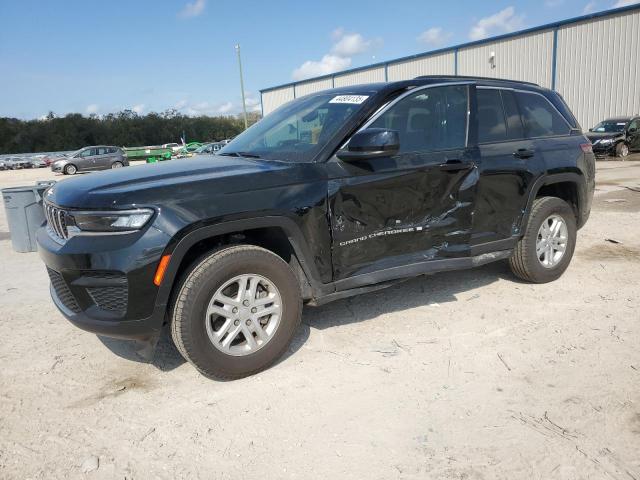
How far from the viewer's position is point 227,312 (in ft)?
9.91

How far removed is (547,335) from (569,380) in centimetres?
67

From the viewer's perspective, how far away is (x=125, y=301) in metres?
2.77

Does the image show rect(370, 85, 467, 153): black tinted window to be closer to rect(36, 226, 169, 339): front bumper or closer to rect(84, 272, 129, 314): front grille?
rect(36, 226, 169, 339): front bumper

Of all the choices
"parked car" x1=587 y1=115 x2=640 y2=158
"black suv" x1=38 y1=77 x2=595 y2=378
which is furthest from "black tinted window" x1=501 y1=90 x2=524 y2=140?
"parked car" x1=587 y1=115 x2=640 y2=158

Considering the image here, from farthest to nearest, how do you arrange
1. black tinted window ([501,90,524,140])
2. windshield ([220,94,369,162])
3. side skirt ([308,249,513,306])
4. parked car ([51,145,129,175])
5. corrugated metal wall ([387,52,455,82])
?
1. parked car ([51,145,129,175])
2. corrugated metal wall ([387,52,455,82])
3. black tinted window ([501,90,524,140])
4. windshield ([220,94,369,162])
5. side skirt ([308,249,513,306])

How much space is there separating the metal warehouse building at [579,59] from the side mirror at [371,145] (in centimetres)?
2275

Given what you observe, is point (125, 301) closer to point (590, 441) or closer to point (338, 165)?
point (338, 165)

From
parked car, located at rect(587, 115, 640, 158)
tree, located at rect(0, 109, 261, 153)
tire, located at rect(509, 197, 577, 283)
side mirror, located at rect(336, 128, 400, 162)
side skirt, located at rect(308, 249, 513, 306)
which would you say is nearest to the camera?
side mirror, located at rect(336, 128, 400, 162)

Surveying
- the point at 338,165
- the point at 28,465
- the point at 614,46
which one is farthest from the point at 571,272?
the point at 614,46

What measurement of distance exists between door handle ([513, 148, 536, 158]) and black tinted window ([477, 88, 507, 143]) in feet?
0.54

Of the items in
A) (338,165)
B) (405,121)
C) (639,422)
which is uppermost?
(405,121)

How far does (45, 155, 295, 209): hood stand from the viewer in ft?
9.10

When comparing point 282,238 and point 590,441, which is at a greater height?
point 282,238

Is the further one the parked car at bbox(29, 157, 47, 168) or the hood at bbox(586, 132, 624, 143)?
the parked car at bbox(29, 157, 47, 168)
